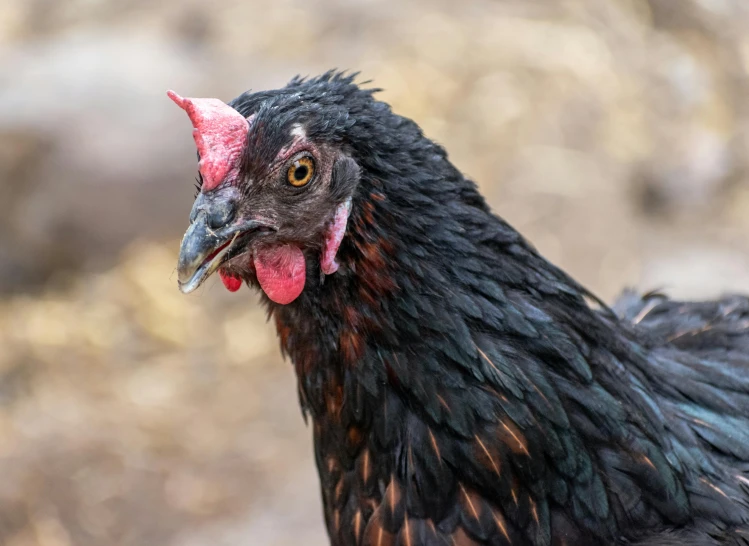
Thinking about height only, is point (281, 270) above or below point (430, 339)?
above

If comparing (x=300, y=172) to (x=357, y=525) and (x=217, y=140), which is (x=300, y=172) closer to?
(x=217, y=140)

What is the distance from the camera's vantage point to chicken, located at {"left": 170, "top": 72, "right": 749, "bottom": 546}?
1.82 metres

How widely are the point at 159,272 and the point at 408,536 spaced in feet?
14.3

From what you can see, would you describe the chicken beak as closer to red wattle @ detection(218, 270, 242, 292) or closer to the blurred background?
red wattle @ detection(218, 270, 242, 292)

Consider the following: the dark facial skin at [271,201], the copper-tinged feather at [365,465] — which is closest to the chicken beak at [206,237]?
the dark facial skin at [271,201]

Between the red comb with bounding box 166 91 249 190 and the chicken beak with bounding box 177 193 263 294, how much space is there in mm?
57

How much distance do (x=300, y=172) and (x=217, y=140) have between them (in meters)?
0.20

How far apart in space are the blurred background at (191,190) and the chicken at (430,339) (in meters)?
2.40

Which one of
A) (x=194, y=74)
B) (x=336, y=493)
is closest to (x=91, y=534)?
(x=336, y=493)

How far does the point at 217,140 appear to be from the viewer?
5.88ft

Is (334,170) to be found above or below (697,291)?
below

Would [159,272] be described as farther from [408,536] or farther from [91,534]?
[408,536]

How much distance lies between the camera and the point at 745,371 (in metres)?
2.35

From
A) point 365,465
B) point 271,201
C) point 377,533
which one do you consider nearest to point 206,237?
point 271,201
